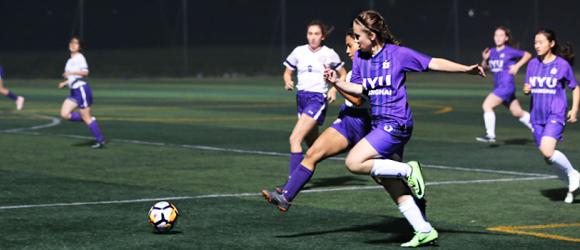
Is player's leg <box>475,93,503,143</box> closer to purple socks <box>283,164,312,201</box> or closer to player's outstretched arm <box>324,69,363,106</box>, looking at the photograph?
player's outstretched arm <box>324,69,363,106</box>

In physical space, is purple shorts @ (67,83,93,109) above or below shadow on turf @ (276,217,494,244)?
below

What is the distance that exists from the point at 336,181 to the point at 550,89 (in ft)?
9.09

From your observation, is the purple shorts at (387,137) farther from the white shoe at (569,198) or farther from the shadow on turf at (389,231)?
the white shoe at (569,198)

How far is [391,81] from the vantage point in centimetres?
956

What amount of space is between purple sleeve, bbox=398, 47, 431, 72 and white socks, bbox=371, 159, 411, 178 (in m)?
0.75

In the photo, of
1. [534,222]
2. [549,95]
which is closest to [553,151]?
[549,95]

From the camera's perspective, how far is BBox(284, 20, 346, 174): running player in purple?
14.0 meters

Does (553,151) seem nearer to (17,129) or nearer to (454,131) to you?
(454,131)

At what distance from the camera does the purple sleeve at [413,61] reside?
954cm

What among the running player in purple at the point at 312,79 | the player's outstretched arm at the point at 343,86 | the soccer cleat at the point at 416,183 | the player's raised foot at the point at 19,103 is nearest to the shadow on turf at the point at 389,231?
the soccer cleat at the point at 416,183

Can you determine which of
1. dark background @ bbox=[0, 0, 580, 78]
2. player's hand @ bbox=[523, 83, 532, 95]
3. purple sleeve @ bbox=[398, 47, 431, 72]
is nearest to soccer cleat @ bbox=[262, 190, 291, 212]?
purple sleeve @ bbox=[398, 47, 431, 72]

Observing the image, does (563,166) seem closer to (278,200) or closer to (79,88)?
(278,200)

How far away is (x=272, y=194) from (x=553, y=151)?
390 cm

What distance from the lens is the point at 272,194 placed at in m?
9.88
